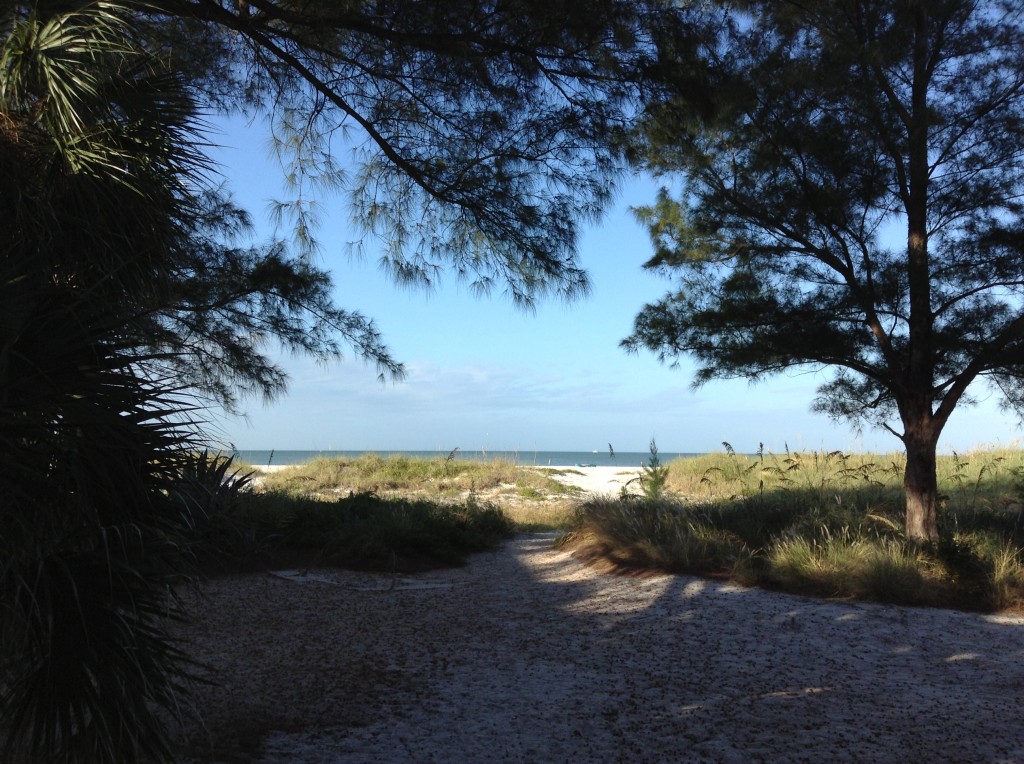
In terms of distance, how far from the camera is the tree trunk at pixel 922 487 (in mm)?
7387

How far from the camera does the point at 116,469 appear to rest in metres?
2.75

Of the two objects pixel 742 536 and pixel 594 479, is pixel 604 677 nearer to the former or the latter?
pixel 742 536

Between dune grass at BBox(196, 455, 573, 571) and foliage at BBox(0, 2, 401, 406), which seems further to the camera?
dune grass at BBox(196, 455, 573, 571)

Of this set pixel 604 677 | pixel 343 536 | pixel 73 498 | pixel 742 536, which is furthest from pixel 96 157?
pixel 742 536

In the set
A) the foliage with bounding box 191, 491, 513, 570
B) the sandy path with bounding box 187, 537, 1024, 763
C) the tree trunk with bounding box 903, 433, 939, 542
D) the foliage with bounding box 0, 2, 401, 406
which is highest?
the foliage with bounding box 0, 2, 401, 406

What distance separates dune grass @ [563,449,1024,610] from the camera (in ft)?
21.2

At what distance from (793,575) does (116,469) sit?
5.78 m

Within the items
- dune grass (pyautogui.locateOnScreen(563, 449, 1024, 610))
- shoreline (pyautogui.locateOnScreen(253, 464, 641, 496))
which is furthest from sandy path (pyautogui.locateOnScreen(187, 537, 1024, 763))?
shoreline (pyautogui.locateOnScreen(253, 464, 641, 496))

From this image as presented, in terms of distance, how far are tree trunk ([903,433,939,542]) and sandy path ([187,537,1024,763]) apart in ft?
5.38

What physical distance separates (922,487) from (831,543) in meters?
1.11

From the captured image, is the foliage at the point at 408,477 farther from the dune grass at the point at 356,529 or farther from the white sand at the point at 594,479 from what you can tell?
the dune grass at the point at 356,529

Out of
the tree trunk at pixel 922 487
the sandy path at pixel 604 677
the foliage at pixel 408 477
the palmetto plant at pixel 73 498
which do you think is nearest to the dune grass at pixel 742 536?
the tree trunk at pixel 922 487

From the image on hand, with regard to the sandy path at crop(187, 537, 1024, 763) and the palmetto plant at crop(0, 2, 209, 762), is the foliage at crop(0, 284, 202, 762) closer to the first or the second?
the palmetto plant at crop(0, 2, 209, 762)

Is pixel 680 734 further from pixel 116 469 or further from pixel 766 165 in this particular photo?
pixel 766 165
